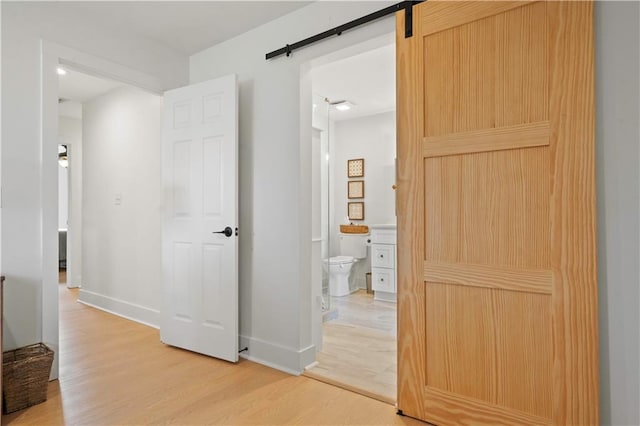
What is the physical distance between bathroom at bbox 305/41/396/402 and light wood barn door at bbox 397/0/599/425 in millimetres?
566

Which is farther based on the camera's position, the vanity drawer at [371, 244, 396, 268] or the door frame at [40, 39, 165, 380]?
the vanity drawer at [371, 244, 396, 268]

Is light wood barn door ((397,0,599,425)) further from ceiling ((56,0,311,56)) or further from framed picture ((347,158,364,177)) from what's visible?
framed picture ((347,158,364,177))

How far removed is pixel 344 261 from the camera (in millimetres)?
4953

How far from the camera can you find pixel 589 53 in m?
1.55

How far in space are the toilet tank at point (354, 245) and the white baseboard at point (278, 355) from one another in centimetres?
276

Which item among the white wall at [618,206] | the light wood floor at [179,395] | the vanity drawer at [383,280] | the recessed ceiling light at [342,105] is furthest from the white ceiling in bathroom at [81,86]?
the white wall at [618,206]

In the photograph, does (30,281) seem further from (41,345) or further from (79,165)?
(79,165)

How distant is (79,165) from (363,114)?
4.52 m

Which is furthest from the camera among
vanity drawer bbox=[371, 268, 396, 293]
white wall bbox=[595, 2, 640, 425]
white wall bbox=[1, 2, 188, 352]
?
vanity drawer bbox=[371, 268, 396, 293]

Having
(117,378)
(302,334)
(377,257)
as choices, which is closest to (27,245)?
(117,378)

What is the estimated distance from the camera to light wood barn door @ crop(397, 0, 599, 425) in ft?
5.17

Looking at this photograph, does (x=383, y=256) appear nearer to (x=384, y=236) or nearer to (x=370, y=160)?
(x=384, y=236)

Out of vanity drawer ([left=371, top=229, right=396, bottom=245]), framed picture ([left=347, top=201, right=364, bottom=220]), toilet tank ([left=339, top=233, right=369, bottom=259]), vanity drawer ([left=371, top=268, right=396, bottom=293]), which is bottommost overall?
vanity drawer ([left=371, top=268, right=396, bottom=293])

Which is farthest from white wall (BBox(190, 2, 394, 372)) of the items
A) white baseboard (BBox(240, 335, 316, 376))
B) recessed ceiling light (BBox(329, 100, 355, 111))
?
recessed ceiling light (BBox(329, 100, 355, 111))
